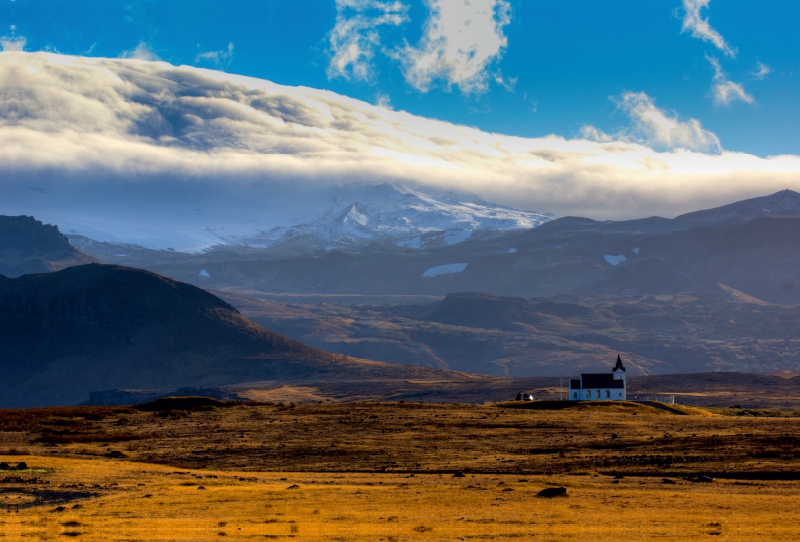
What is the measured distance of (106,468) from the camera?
4897cm

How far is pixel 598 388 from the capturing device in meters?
113

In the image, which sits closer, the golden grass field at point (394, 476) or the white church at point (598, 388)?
the golden grass field at point (394, 476)

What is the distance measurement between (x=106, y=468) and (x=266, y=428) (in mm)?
21189

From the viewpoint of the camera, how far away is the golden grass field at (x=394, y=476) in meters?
31.2

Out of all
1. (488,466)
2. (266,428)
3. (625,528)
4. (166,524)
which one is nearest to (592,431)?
(488,466)

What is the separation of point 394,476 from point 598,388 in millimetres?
70355

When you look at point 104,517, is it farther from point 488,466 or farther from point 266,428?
point 266,428

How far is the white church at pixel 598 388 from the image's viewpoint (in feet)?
369

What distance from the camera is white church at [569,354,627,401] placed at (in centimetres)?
11244

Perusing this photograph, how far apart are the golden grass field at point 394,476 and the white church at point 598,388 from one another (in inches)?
1330

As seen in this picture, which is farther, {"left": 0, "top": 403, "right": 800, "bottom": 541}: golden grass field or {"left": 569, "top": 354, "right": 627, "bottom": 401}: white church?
{"left": 569, "top": 354, "right": 627, "bottom": 401}: white church

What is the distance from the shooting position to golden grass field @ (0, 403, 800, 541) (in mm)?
31203

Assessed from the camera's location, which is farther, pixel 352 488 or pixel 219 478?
pixel 219 478

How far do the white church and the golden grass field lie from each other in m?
33.8
